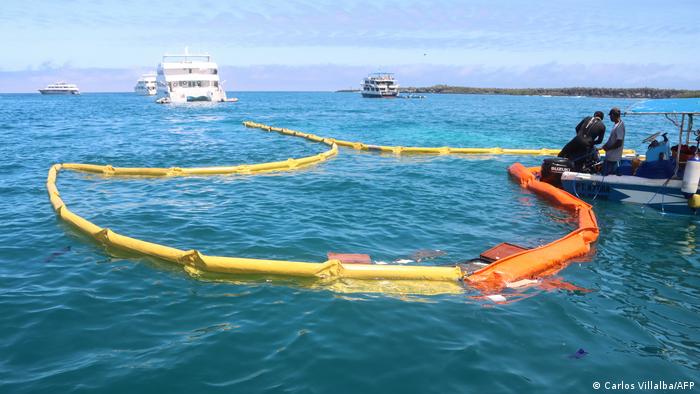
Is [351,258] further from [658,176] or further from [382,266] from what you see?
[658,176]

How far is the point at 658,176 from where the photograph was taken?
1266 centimetres

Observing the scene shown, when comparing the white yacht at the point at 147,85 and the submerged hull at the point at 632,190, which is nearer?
the submerged hull at the point at 632,190

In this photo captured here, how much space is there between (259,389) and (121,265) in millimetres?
4713

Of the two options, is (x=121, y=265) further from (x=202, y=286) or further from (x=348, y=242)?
(x=348, y=242)

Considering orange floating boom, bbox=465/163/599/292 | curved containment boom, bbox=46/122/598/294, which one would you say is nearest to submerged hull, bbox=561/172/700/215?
orange floating boom, bbox=465/163/599/292

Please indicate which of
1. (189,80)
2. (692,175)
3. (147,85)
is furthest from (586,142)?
(147,85)

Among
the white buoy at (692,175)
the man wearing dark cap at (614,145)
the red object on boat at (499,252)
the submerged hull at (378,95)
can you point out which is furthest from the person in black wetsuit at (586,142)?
the submerged hull at (378,95)

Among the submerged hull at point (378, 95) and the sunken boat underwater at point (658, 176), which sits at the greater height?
the submerged hull at point (378, 95)

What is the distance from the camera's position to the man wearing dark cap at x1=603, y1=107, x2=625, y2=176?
12.7m

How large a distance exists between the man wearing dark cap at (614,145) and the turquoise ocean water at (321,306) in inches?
53.5

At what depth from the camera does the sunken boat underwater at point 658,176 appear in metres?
11.9

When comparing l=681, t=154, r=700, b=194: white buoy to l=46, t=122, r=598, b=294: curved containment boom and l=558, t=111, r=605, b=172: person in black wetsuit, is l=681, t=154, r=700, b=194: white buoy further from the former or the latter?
l=46, t=122, r=598, b=294: curved containment boom

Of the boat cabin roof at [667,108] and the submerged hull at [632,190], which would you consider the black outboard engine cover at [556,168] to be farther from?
the boat cabin roof at [667,108]

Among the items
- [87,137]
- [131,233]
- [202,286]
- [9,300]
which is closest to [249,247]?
[202,286]
